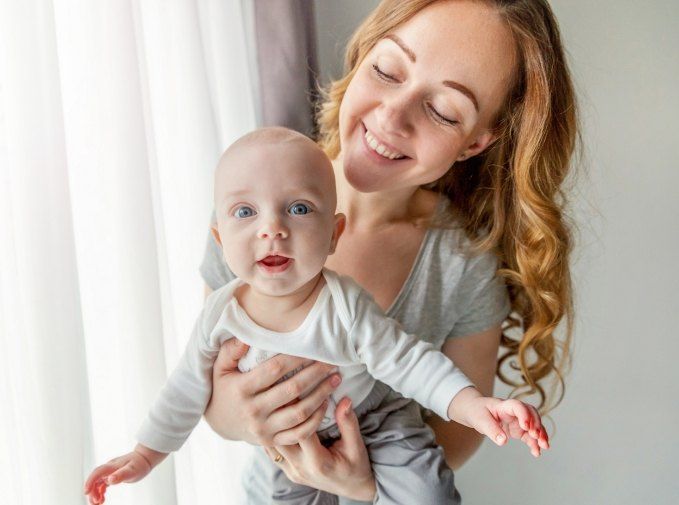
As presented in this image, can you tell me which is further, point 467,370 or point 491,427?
point 467,370

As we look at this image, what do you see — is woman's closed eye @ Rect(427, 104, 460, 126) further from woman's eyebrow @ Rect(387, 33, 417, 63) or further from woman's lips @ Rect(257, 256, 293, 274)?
woman's lips @ Rect(257, 256, 293, 274)

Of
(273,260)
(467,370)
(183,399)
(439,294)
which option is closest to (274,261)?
(273,260)

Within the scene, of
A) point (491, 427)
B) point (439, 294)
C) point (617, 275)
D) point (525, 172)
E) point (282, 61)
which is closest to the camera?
point (491, 427)

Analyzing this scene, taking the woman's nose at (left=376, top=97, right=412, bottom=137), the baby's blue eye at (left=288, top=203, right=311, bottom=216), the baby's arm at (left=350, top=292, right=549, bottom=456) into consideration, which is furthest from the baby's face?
the woman's nose at (left=376, top=97, right=412, bottom=137)

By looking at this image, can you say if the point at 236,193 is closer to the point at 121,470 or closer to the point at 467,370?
the point at 121,470

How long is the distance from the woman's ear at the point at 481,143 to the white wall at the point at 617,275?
68 centimetres

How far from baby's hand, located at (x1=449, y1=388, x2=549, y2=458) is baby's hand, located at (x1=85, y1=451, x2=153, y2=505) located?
19.1 inches

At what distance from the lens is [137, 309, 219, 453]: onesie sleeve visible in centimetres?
116

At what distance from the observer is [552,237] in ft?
4.66

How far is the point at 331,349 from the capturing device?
1.11 meters

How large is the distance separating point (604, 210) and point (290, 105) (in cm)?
102

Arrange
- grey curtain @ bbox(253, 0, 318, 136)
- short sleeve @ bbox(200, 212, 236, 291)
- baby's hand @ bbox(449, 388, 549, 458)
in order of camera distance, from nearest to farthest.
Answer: baby's hand @ bbox(449, 388, 549, 458), short sleeve @ bbox(200, 212, 236, 291), grey curtain @ bbox(253, 0, 318, 136)

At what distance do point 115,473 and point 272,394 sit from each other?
0.26 m

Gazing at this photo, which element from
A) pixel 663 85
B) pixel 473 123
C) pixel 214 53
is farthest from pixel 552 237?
pixel 663 85
